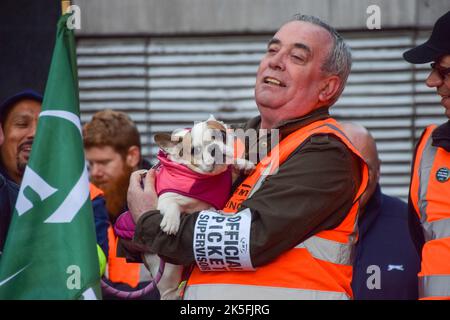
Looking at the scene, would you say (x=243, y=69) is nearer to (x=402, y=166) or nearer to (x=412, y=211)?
(x=402, y=166)

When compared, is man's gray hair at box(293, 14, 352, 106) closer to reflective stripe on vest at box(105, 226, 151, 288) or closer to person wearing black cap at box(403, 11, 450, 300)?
person wearing black cap at box(403, 11, 450, 300)

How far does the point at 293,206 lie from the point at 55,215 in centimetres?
131

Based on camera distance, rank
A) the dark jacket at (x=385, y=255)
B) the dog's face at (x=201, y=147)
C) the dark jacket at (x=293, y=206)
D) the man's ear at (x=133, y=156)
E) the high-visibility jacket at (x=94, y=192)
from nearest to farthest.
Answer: the dark jacket at (x=293, y=206), the dog's face at (x=201, y=147), the dark jacket at (x=385, y=255), the high-visibility jacket at (x=94, y=192), the man's ear at (x=133, y=156)

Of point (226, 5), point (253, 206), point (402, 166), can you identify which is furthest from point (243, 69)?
point (253, 206)

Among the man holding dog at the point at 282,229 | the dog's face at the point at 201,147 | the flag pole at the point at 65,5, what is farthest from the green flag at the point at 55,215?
the dog's face at the point at 201,147

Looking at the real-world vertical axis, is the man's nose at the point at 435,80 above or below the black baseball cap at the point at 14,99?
above

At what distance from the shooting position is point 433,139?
15.4ft

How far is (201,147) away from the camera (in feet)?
14.5

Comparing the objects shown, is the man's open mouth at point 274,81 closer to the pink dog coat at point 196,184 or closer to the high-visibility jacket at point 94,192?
the pink dog coat at point 196,184

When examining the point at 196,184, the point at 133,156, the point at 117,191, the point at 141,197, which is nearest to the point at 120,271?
the point at 117,191

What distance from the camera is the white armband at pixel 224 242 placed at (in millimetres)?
4027

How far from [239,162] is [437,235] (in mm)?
960

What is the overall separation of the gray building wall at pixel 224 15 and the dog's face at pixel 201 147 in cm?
337

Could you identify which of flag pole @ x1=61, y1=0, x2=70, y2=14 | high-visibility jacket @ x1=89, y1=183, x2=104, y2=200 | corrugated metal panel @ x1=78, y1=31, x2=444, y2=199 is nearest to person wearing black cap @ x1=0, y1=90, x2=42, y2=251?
flag pole @ x1=61, y1=0, x2=70, y2=14
